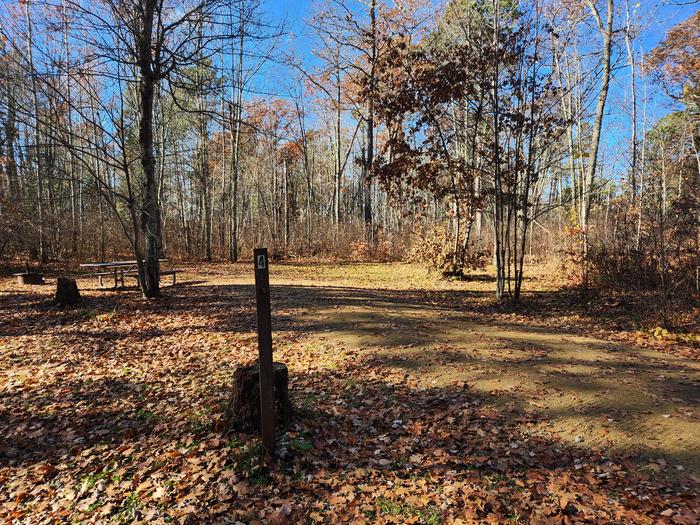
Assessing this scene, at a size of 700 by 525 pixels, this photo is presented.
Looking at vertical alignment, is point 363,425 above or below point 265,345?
below

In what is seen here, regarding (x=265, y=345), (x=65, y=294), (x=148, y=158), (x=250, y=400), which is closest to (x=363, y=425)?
(x=250, y=400)

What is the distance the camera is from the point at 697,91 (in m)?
12.2

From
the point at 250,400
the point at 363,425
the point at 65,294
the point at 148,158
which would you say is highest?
the point at 148,158

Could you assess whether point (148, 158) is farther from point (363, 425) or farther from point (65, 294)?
point (363, 425)

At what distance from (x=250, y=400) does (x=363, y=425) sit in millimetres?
1212

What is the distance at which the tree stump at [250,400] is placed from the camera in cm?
399

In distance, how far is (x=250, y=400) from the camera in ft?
13.1

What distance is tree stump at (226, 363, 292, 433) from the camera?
3992mm

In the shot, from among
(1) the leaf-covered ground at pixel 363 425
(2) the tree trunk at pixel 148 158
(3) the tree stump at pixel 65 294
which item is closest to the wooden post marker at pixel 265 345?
(1) the leaf-covered ground at pixel 363 425

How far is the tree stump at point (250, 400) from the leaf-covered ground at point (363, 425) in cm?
14

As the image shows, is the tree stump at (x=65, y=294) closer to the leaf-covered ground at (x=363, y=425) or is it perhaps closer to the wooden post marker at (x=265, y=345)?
the leaf-covered ground at (x=363, y=425)

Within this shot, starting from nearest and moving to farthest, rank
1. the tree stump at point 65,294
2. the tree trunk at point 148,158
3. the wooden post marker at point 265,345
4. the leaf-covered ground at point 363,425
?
the leaf-covered ground at point 363,425, the wooden post marker at point 265,345, the tree trunk at point 148,158, the tree stump at point 65,294

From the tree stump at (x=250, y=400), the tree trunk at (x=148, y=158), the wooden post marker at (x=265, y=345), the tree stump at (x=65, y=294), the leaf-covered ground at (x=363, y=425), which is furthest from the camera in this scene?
the tree stump at (x=65, y=294)

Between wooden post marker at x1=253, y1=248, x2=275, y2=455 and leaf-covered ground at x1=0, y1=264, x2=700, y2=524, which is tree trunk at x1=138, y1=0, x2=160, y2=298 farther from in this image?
wooden post marker at x1=253, y1=248, x2=275, y2=455
